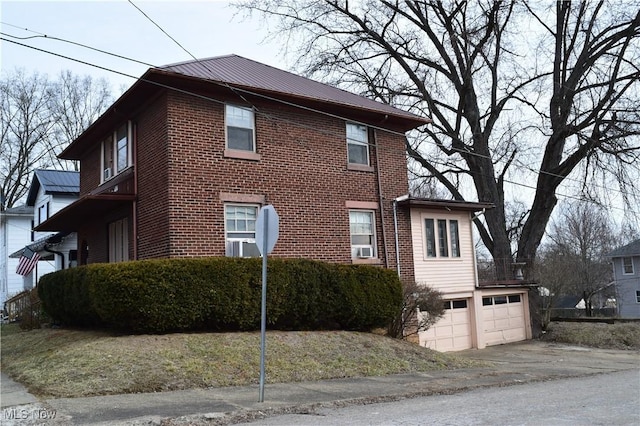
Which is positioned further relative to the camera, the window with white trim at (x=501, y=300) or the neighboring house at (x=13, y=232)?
the neighboring house at (x=13, y=232)

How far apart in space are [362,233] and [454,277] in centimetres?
444

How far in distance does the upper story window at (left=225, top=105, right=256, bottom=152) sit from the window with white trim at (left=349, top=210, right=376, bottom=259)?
3.83 meters

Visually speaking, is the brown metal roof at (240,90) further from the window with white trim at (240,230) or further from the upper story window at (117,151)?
the window with white trim at (240,230)

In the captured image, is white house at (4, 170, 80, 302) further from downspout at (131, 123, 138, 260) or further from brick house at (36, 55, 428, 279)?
downspout at (131, 123, 138, 260)

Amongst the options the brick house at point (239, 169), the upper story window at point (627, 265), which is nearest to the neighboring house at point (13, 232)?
A: the brick house at point (239, 169)

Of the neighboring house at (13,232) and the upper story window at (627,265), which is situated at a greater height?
the neighboring house at (13,232)

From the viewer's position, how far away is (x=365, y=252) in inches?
717

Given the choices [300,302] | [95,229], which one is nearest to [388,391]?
[300,302]

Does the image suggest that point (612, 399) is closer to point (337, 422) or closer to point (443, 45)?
point (337, 422)

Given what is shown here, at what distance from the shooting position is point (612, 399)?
376 inches

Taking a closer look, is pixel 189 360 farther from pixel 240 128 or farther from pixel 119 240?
pixel 119 240

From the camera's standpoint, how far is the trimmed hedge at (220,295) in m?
12.6

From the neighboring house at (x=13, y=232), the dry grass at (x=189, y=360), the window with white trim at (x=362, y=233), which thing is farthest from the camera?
the neighboring house at (x=13, y=232)

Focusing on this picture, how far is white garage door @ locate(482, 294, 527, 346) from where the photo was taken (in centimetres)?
2244
